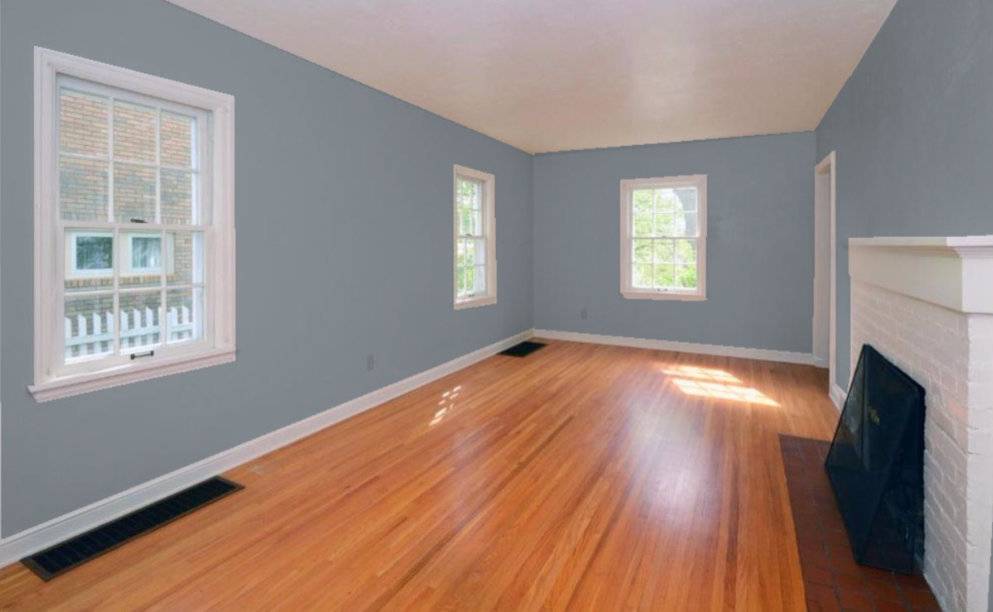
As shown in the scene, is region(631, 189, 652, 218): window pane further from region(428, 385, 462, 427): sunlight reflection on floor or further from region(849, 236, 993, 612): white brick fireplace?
region(849, 236, 993, 612): white brick fireplace

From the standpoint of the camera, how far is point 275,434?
355cm

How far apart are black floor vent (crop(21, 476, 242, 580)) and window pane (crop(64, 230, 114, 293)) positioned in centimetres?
117

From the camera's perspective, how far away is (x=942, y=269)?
76.4 inches

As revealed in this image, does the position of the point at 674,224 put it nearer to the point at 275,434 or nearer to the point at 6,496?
the point at 275,434

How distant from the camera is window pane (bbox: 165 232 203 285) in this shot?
3.00 m

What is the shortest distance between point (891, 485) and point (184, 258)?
3.79 meters

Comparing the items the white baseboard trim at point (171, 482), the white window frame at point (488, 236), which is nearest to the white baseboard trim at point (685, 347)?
the white window frame at point (488, 236)

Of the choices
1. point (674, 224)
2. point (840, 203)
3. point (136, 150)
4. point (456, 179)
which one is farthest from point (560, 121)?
point (136, 150)

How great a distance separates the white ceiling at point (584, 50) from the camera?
9.77ft

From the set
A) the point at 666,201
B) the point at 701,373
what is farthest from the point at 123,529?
the point at 666,201

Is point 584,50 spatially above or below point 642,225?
above

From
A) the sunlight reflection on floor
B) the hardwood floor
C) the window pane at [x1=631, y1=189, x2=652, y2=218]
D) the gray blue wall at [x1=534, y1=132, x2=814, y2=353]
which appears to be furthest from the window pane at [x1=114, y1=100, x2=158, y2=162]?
the window pane at [x1=631, y1=189, x2=652, y2=218]

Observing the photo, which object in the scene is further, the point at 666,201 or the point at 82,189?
the point at 666,201

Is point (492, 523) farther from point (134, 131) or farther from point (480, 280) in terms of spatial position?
point (480, 280)
